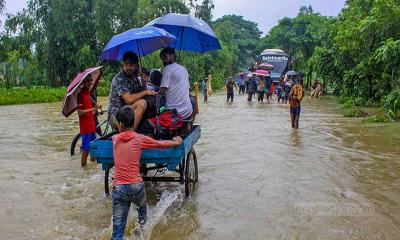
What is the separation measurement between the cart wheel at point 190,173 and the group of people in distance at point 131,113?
2.03 ft

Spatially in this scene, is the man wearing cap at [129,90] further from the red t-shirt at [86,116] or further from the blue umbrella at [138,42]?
the red t-shirt at [86,116]

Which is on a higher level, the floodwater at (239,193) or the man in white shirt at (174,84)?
the man in white shirt at (174,84)

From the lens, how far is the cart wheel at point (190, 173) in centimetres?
614

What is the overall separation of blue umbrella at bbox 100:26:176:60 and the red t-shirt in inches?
40.8

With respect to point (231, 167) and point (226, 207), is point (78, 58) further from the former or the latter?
point (226, 207)

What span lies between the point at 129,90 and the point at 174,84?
0.70 metres

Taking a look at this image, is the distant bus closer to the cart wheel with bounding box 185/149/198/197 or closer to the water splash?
the cart wheel with bounding box 185/149/198/197

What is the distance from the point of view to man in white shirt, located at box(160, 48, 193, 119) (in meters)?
6.29

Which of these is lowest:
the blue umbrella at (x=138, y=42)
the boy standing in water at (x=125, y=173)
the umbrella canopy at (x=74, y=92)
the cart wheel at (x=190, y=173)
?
the cart wheel at (x=190, y=173)

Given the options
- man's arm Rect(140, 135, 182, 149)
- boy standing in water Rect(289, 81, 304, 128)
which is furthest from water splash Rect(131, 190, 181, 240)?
boy standing in water Rect(289, 81, 304, 128)

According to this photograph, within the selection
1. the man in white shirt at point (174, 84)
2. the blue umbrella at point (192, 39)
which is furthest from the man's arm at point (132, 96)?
the blue umbrella at point (192, 39)

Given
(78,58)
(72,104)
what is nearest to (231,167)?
(72,104)

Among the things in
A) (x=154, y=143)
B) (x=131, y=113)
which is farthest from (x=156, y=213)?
(x=131, y=113)

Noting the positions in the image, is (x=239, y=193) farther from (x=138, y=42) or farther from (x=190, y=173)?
(x=138, y=42)
